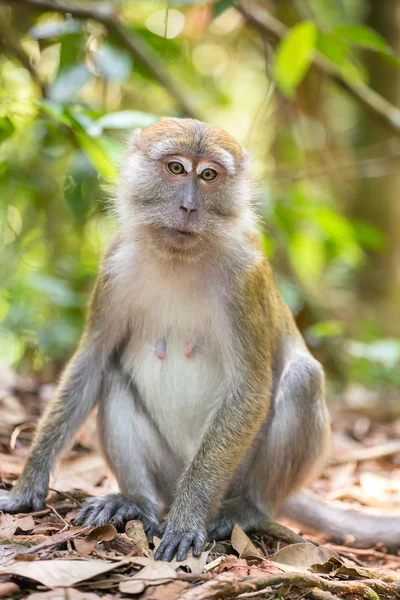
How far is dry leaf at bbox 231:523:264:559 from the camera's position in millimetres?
4527

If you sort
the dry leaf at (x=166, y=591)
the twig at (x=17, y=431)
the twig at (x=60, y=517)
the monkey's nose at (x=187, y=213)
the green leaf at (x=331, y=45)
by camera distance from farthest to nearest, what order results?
the green leaf at (x=331, y=45) → the twig at (x=17, y=431) → the monkey's nose at (x=187, y=213) → the twig at (x=60, y=517) → the dry leaf at (x=166, y=591)

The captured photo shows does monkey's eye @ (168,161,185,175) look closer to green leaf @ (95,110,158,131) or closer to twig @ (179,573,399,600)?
green leaf @ (95,110,158,131)

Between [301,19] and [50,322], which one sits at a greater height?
[301,19]

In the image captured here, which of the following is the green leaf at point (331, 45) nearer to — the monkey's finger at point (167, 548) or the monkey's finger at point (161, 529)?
the monkey's finger at point (161, 529)

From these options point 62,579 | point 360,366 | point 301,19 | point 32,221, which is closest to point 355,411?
point 360,366

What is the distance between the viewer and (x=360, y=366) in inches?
429

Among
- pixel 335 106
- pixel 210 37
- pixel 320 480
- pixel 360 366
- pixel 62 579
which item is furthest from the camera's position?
pixel 335 106

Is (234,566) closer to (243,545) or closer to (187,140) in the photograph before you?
(243,545)

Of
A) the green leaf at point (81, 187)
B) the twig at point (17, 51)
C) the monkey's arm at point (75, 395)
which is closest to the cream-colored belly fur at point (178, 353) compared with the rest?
the monkey's arm at point (75, 395)

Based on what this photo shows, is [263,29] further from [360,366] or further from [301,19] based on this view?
[360,366]

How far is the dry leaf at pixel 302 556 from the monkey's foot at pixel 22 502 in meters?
1.54

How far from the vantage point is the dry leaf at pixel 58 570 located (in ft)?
11.6

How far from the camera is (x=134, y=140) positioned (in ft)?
18.0

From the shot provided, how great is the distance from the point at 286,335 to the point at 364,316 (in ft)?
23.7
